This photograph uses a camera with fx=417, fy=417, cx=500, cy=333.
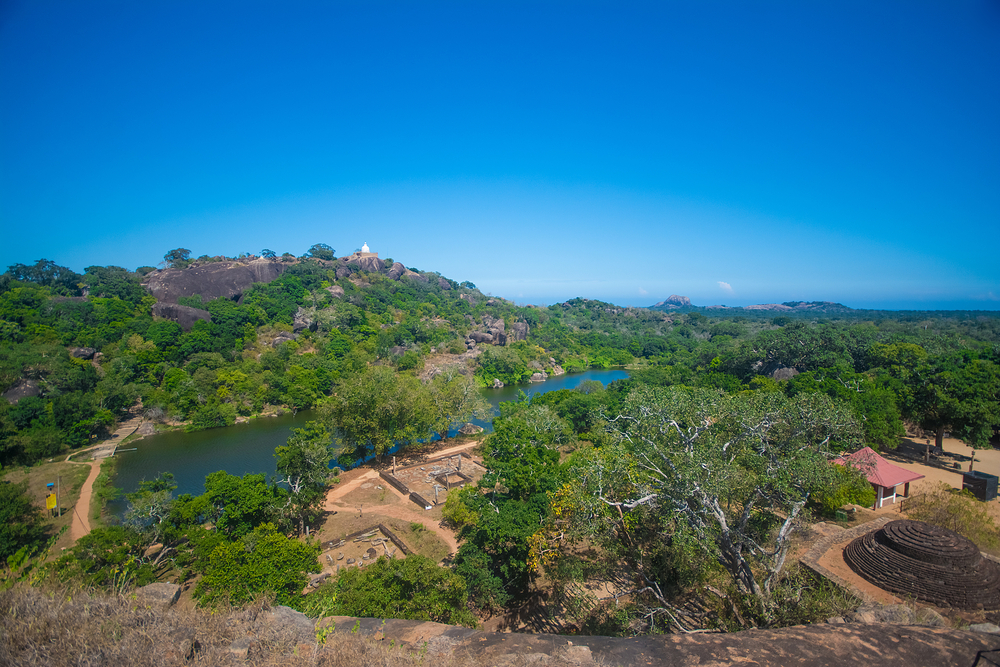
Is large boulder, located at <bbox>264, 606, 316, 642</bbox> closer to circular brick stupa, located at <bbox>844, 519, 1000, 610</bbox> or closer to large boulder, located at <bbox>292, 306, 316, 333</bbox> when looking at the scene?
circular brick stupa, located at <bbox>844, 519, 1000, 610</bbox>

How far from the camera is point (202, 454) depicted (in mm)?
24359

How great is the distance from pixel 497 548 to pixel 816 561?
27.8 ft

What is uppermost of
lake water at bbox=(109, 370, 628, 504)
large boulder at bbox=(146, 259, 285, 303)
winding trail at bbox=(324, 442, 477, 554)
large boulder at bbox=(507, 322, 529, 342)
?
large boulder at bbox=(146, 259, 285, 303)

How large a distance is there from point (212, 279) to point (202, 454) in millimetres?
35515

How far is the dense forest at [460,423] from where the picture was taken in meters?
8.38

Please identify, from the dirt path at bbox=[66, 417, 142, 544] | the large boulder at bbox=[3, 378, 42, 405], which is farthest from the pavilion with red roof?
the large boulder at bbox=[3, 378, 42, 405]

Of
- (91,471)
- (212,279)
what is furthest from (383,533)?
(212,279)

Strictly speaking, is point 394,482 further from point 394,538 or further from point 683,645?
point 683,645

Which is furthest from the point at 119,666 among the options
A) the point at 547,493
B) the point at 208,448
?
the point at 208,448

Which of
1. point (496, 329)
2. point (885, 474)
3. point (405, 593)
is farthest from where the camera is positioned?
point (496, 329)

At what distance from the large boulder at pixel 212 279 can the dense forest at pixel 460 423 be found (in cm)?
228

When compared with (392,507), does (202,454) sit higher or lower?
lower

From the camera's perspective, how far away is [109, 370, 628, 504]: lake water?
21147 millimetres

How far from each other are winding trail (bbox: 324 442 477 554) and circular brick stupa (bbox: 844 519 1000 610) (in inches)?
447
